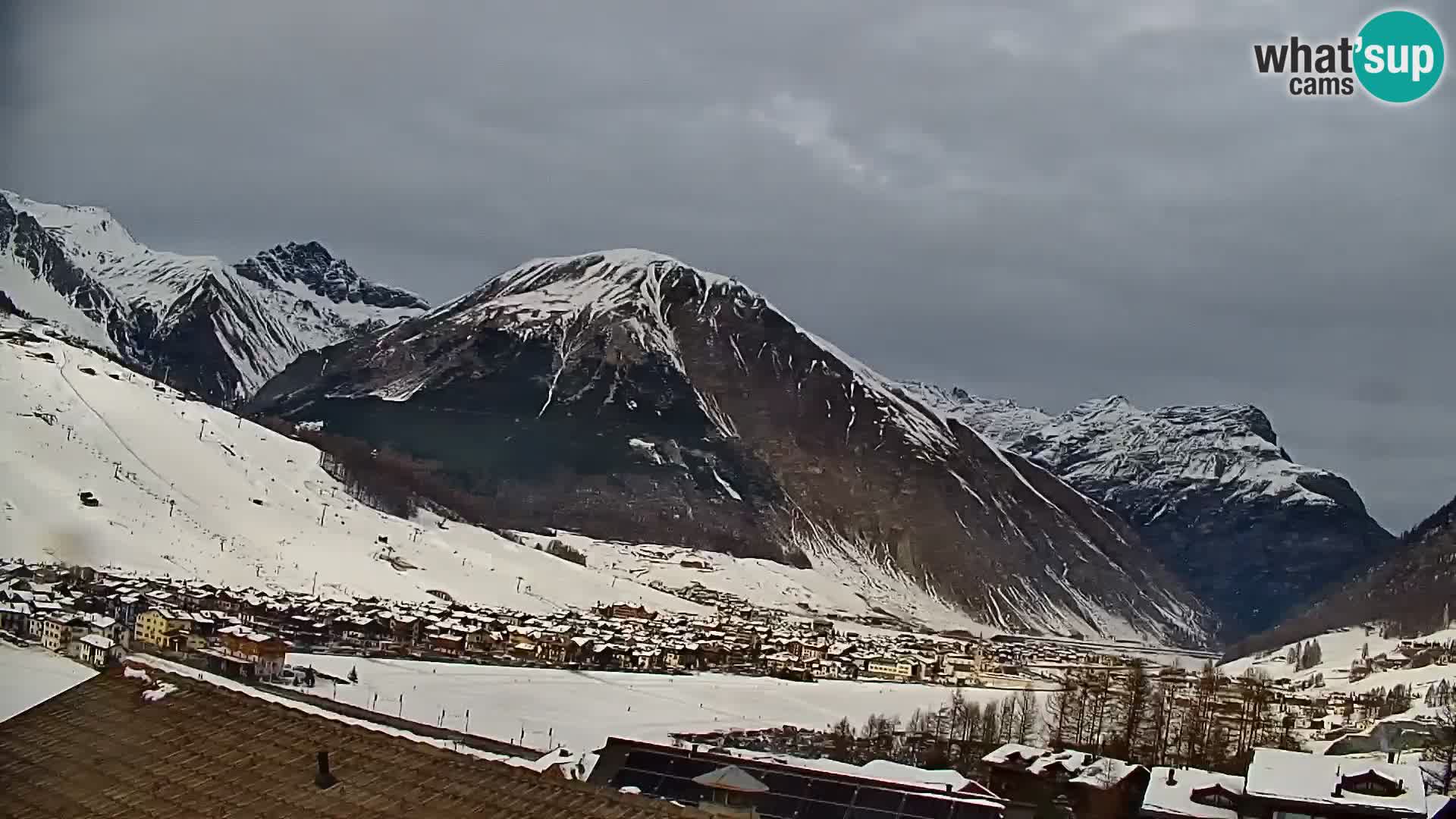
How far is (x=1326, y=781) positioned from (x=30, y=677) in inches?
320

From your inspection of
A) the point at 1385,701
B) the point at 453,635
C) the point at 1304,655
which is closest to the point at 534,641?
the point at 453,635

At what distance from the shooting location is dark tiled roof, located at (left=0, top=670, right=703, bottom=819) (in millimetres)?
1774

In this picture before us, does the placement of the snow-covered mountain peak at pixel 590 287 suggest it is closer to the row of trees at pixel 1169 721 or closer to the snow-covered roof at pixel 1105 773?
the row of trees at pixel 1169 721

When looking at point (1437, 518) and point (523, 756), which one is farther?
point (1437, 518)

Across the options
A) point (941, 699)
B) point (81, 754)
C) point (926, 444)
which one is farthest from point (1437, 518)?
point (81, 754)

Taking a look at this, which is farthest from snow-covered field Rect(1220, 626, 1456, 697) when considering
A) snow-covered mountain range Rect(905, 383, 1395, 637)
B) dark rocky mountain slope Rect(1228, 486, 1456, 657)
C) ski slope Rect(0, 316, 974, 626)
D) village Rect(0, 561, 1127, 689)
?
snow-covered mountain range Rect(905, 383, 1395, 637)

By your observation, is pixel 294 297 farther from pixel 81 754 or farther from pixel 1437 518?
pixel 81 754

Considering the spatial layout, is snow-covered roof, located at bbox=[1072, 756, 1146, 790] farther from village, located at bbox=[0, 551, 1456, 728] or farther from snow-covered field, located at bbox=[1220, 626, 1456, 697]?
snow-covered field, located at bbox=[1220, 626, 1456, 697]

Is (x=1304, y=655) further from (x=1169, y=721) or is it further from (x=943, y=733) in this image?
(x=943, y=733)

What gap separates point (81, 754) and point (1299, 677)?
27902 mm

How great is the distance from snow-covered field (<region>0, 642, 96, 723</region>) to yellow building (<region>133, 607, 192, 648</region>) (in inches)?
360

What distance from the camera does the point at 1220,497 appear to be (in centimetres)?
9594

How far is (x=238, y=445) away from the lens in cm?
3744

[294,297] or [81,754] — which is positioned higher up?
[294,297]
